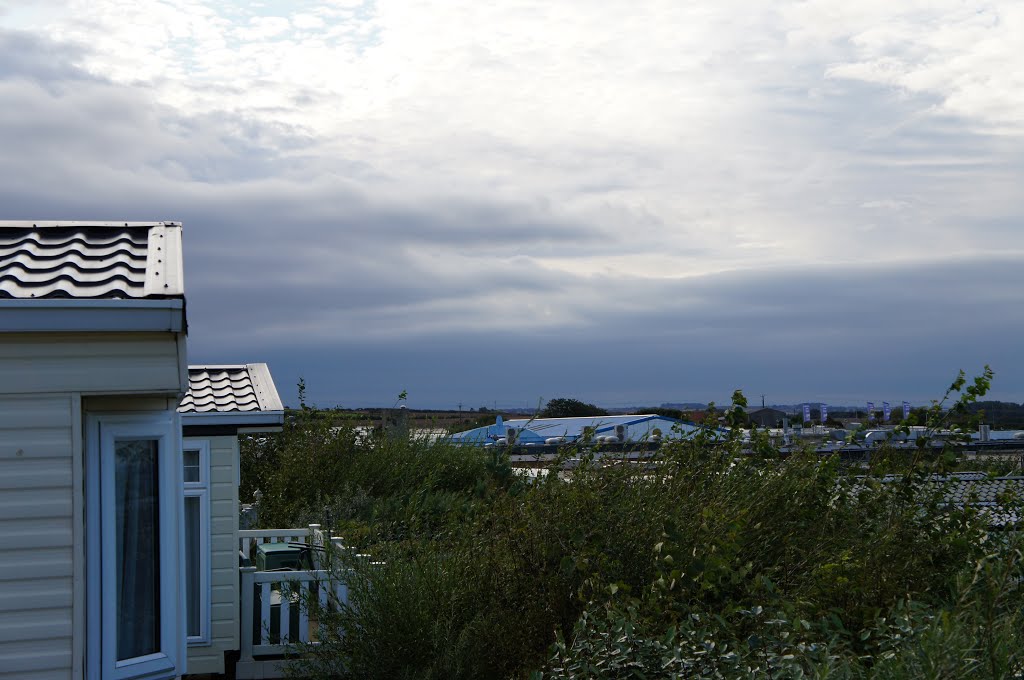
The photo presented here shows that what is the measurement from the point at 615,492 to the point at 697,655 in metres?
1.90

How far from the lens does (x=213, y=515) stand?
8.65 m

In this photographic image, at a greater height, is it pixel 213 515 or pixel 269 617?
pixel 213 515

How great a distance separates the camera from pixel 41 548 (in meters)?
4.54

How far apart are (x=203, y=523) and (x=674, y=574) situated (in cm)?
432

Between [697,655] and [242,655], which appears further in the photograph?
[242,655]

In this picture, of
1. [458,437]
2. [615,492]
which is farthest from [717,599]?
[458,437]

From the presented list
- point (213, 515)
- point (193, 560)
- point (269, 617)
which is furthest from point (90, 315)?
point (269, 617)

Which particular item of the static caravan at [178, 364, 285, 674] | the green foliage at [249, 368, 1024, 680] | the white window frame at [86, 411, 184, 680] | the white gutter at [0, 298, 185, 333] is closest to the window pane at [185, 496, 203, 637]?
the static caravan at [178, 364, 285, 674]

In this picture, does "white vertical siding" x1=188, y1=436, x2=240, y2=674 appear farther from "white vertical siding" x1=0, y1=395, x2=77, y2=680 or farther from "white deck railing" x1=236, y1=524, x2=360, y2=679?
"white vertical siding" x1=0, y1=395, x2=77, y2=680

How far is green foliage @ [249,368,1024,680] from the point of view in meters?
4.90

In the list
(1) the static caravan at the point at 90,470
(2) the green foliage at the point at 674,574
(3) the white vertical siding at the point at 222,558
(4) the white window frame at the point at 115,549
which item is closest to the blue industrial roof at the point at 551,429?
(2) the green foliage at the point at 674,574

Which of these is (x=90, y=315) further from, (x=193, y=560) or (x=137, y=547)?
(x=193, y=560)

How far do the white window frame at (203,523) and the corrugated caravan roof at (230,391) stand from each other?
321 mm

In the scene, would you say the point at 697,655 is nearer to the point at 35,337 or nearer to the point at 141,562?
the point at 141,562
